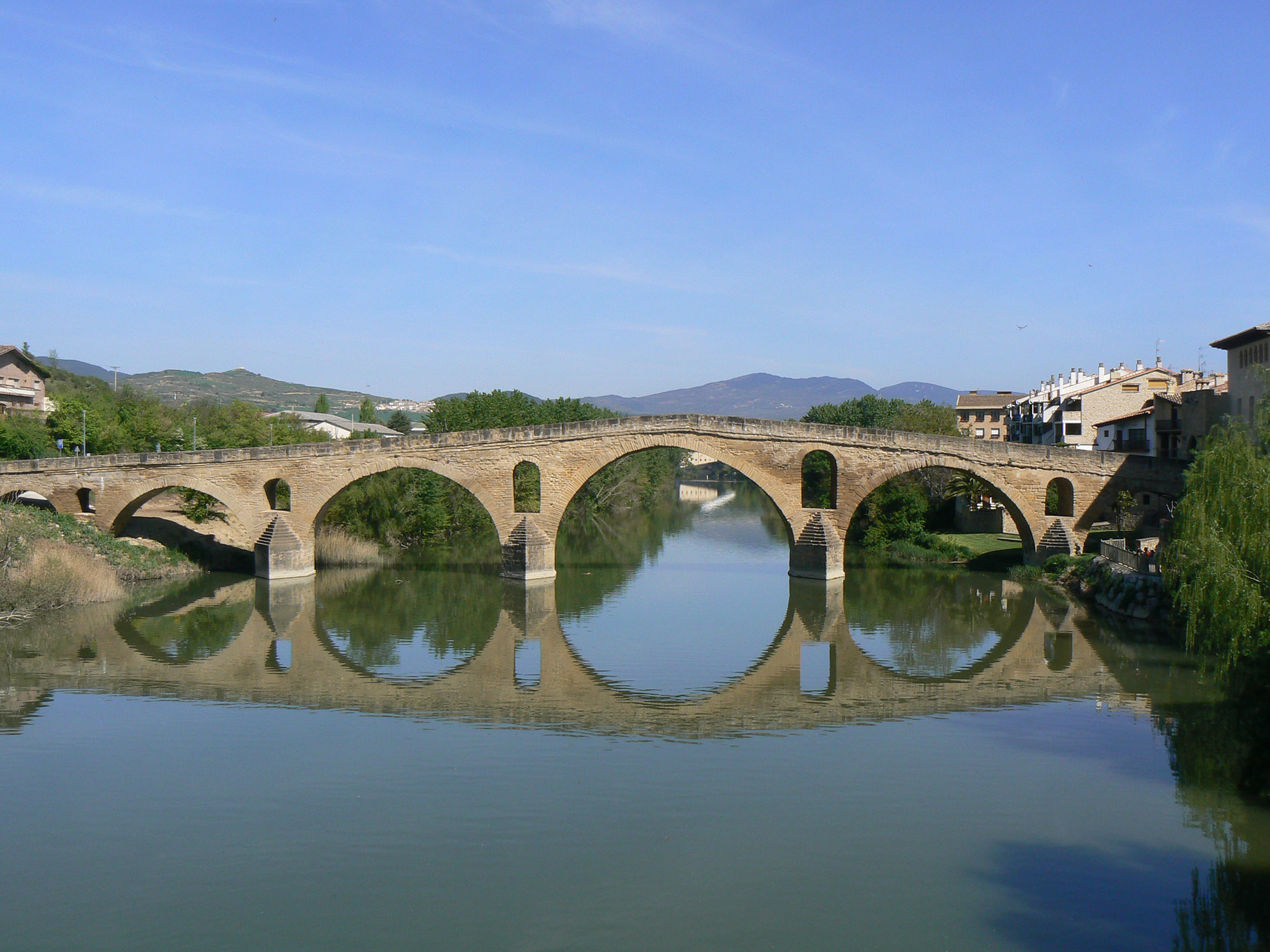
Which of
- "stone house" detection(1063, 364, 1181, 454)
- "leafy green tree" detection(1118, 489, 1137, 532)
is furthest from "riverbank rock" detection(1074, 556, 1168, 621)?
"stone house" detection(1063, 364, 1181, 454)

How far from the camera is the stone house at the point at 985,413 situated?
6775 cm

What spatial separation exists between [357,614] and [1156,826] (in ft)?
63.9

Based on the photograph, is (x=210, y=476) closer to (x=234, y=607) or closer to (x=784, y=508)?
(x=234, y=607)

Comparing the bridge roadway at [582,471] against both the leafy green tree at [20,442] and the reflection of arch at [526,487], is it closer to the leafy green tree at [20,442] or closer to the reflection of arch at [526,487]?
the leafy green tree at [20,442]

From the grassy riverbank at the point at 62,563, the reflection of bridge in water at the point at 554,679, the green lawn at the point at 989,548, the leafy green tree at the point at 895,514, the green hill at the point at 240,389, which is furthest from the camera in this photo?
the green hill at the point at 240,389

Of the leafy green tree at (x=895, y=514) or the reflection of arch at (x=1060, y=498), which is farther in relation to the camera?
the leafy green tree at (x=895, y=514)

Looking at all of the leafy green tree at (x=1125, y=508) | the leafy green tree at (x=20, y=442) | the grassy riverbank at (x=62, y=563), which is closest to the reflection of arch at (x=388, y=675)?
the grassy riverbank at (x=62, y=563)

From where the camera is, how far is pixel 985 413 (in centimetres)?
7056

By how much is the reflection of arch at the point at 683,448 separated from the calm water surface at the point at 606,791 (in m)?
7.73

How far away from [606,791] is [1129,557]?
1831 cm

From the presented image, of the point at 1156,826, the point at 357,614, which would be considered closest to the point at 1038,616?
the point at 1156,826

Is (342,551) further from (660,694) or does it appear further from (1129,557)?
(1129,557)

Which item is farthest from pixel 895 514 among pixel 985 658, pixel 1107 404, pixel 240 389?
pixel 240 389

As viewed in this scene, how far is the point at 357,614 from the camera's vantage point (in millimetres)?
25875
